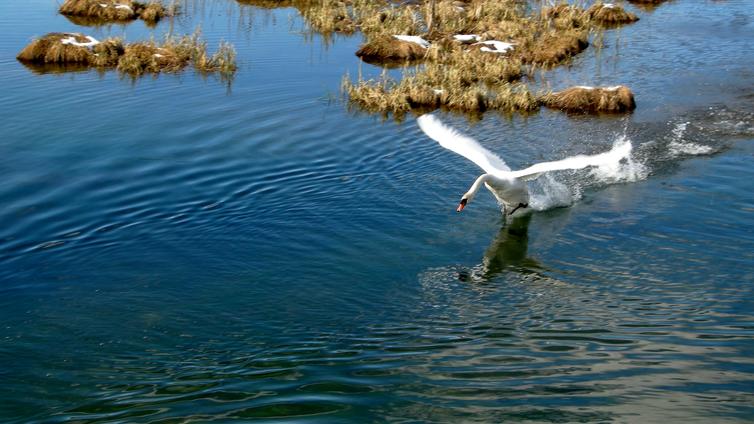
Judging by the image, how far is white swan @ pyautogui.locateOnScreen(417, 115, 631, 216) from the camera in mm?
14438

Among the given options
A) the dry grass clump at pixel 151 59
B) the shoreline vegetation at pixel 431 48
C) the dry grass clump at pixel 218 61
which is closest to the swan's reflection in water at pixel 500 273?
the shoreline vegetation at pixel 431 48

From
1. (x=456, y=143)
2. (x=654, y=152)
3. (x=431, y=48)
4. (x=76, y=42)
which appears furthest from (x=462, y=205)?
(x=76, y=42)

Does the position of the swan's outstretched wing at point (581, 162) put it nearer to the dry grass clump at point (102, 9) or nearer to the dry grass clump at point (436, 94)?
the dry grass clump at point (436, 94)

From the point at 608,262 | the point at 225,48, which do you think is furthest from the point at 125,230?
the point at 225,48

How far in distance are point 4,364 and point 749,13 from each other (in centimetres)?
2858

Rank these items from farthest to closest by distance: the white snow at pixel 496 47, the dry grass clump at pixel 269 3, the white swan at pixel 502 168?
the dry grass clump at pixel 269 3 → the white snow at pixel 496 47 → the white swan at pixel 502 168

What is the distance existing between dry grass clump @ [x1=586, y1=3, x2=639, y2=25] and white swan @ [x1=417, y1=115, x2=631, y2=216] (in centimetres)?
1799

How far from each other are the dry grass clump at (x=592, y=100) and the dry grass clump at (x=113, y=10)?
16.4m

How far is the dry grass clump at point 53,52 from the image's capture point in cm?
2719

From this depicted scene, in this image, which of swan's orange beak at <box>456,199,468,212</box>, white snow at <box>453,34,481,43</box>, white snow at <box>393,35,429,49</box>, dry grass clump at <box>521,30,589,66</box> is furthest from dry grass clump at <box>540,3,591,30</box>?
swan's orange beak at <box>456,199,468,212</box>

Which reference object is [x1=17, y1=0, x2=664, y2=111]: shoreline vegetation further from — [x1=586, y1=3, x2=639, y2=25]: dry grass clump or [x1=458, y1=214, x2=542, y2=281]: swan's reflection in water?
[x1=458, y1=214, x2=542, y2=281]: swan's reflection in water

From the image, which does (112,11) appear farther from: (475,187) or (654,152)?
(475,187)

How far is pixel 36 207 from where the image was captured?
16.2 meters

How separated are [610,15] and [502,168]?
18400mm
